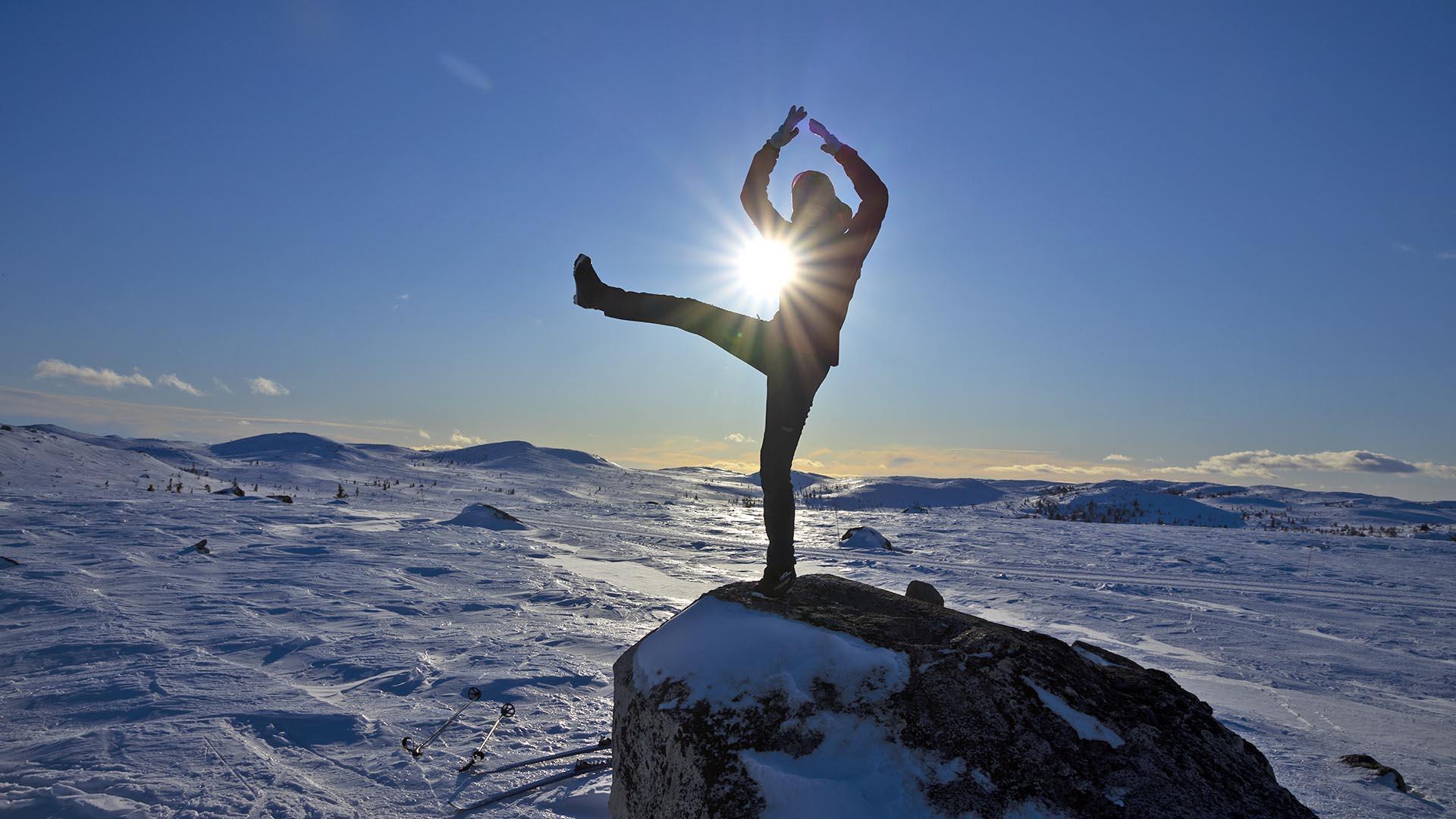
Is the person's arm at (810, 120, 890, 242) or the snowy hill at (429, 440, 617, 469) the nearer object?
the person's arm at (810, 120, 890, 242)

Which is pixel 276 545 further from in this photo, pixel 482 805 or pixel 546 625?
pixel 482 805

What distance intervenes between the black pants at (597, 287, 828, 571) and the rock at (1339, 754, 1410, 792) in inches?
120

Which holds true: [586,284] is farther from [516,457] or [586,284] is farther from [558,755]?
[516,457]

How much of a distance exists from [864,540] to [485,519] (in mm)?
6881

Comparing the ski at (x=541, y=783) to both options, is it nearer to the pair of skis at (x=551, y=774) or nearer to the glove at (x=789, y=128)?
the pair of skis at (x=551, y=774)

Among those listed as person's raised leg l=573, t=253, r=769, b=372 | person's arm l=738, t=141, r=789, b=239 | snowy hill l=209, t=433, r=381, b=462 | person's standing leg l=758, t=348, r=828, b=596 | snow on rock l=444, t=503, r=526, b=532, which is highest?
person's arm l=738, t=141, r=789, b=239

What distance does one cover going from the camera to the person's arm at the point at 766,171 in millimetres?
3127

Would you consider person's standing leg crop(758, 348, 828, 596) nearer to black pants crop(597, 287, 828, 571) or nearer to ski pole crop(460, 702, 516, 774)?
black pants crop(597, 287, 828, 571)

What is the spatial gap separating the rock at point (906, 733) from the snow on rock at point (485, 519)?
1058 centimetres

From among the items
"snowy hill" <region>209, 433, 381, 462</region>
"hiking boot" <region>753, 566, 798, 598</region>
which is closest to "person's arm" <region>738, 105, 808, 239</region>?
"hiking boot" <region>753, 566, 798, 598</region>

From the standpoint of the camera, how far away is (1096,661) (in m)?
2.36

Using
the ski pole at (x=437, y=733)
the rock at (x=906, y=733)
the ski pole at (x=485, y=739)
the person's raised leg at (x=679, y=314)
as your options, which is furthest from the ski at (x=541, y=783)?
the person's raised leg at (x=679, y=314)

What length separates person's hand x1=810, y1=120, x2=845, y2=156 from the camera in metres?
3.21

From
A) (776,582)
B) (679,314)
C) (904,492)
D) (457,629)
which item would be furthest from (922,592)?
(904,492)
